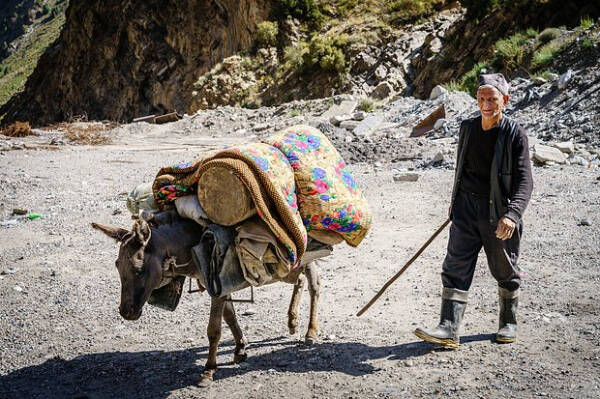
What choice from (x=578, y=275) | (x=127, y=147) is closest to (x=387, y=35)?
(x=127, y=147)

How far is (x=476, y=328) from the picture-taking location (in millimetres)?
4352

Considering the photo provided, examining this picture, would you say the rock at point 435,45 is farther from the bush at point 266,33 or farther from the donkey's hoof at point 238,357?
the donkey's hoof at point 238,357

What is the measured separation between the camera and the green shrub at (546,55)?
15.5 m

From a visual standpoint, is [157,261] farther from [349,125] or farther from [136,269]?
[349,125]

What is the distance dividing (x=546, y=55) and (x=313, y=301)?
14.0 meters

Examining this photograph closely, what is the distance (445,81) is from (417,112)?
6361 mm

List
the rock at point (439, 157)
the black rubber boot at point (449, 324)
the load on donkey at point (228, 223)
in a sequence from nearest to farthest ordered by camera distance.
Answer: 1. the load on donkey at point (228, 223)
2. the black rubber boot at point (449, 324)
3. the rock at point (439, 157)

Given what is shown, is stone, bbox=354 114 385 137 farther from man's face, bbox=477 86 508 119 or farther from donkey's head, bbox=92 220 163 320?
donkey's head, bbox=92 220 163 320

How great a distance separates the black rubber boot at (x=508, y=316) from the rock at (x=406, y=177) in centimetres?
637

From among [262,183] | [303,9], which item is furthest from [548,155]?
[303,9]

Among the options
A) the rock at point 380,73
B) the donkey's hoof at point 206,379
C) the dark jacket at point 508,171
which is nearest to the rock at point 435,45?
the rock at point 380,73

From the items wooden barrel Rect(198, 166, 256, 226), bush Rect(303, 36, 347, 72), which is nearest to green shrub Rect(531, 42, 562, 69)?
bush Rect(303, 36, 347, 72)

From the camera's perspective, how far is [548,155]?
410 inches

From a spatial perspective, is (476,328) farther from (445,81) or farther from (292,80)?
(292,80)
